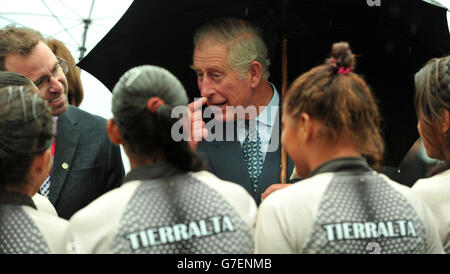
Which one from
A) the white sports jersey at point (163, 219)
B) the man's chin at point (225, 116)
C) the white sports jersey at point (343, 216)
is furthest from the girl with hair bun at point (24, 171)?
the man's chin at point (225, 116)

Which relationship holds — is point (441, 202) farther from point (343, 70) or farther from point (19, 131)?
point (19, 131)

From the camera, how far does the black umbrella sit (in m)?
3.13

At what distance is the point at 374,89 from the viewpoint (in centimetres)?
342

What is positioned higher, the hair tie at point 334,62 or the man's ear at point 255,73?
the hair tie at point 334,62

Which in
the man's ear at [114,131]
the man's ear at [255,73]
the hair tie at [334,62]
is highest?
the hair tie at [334,62]

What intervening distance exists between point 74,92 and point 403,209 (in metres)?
3.04

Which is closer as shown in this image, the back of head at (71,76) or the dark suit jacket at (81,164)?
the dark suit jacket at (81,164)

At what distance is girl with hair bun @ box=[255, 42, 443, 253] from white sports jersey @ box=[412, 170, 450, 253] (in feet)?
0.71

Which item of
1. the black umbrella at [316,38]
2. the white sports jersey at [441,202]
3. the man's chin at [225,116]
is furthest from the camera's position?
the man's chin at [225,116]

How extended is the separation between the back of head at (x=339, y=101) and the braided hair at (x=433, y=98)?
0.46 meters

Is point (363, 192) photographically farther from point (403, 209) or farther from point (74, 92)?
point (74, 92)

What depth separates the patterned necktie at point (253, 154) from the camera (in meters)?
3.24

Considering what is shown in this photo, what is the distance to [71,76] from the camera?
14.2 ft

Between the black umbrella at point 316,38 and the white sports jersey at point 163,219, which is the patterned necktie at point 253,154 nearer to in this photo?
the black umbrella at point 316,38
